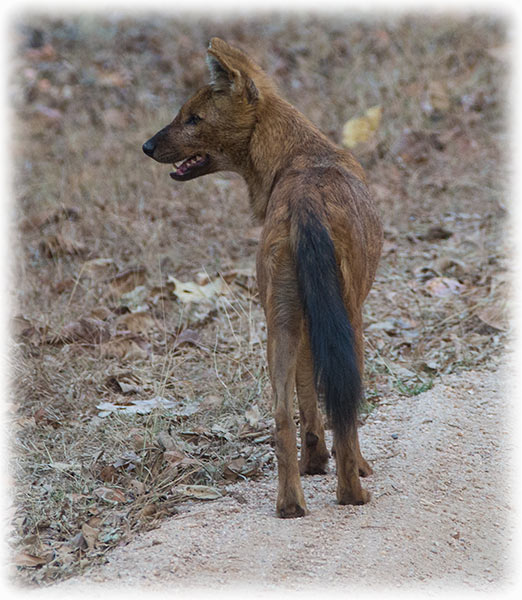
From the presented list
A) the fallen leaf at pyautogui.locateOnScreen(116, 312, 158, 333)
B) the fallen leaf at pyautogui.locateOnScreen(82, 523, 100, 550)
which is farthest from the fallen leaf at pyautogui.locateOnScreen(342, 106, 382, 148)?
the fallen leaf at pyautogui.locateOnScreen(82, 523, 100, 550)

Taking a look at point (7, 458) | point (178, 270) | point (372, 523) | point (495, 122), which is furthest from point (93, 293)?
point (495, 122)

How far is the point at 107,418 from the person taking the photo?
177 inches

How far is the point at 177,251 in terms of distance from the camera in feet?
23.1

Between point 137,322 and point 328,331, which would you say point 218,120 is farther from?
point 137,322

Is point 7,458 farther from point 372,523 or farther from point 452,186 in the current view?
point 452,186

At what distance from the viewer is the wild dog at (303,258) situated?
3279 millimetres

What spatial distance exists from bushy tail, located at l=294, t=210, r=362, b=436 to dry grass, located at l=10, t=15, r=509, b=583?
2.75 feet

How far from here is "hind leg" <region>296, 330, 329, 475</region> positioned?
12.7 feet

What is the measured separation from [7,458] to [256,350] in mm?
1695

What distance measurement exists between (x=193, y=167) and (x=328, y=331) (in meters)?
1.64

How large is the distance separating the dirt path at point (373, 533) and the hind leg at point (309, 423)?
0.08 meters

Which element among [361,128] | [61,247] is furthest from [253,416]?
[361,128]

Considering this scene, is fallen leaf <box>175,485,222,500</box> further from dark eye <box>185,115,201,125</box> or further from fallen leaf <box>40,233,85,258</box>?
fallen leaf <box>40,233,85,258</box>

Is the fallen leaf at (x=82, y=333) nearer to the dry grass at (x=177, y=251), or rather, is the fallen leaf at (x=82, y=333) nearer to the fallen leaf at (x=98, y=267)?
the dry grass at (x=177, y=251)
